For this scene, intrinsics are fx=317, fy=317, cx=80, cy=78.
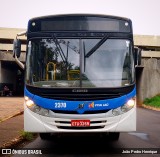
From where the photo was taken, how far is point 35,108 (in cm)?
740

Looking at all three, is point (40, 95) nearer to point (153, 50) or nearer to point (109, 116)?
point (109, 116)

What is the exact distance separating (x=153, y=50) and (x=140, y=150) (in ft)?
161

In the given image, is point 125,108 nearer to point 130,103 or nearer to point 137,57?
point 130,103

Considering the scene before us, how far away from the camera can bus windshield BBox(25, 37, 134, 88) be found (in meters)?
7.39

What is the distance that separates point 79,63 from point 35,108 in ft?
4.83

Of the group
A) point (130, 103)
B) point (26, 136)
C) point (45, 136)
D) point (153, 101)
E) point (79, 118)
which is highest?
point (130, 103)

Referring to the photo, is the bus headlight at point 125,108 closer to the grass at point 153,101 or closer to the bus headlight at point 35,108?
the bus headlight at point 35,108

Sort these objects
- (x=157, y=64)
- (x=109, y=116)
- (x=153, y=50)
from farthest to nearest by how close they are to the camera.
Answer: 1. (x=153, y=50)
2. (x=157, y=64)
3. (x=109, y=116)

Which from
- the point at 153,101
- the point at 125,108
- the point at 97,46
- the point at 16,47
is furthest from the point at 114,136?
the point at 153,101

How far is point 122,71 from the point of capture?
24.8 feet

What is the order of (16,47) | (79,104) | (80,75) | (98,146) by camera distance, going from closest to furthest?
1. (79,104)
2. (80,75)
3. (16,47)
4. (98,146)

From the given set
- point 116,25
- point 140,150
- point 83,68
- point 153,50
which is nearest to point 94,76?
point 83,68

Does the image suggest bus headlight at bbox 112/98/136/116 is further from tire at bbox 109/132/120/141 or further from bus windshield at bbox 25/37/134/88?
tire at bbox 109/132/120/141

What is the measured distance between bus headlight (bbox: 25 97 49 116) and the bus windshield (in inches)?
16.5
